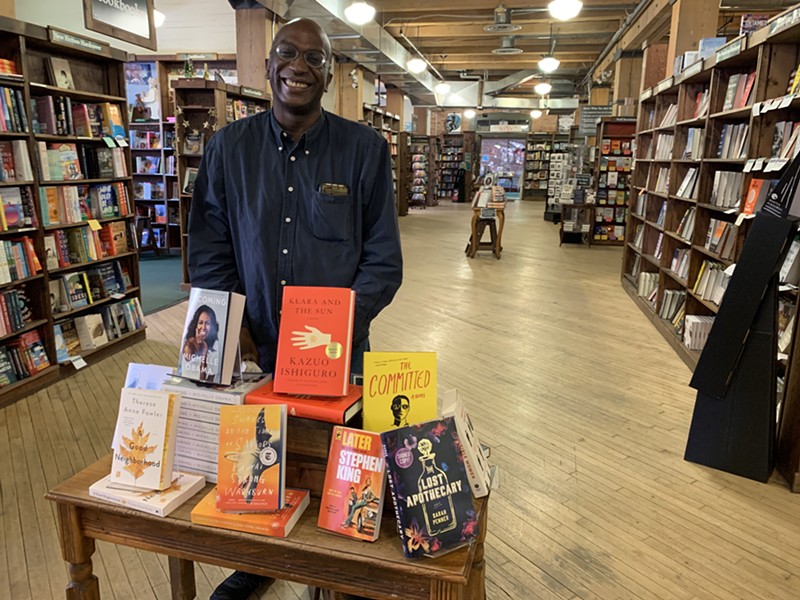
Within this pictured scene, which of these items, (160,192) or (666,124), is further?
(160,192)

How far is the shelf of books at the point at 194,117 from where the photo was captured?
658cm

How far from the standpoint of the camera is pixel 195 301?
4.68 ft

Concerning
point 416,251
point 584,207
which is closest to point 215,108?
point 416,251

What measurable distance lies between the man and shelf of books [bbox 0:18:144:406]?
263cm

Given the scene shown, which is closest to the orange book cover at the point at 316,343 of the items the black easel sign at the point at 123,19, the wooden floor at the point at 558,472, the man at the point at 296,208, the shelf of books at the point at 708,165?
the man at the point at 296,208

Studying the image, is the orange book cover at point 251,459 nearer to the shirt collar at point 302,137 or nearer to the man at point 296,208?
the man at point 296,208

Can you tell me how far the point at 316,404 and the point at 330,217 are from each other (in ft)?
2.12

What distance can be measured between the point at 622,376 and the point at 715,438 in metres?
1.36

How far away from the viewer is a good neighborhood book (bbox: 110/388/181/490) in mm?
1341

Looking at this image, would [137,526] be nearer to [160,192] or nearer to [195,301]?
[195,301]

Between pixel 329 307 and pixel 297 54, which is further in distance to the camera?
pixel 297 54

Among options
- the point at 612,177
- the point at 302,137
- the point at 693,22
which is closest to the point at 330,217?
the point at 302,137

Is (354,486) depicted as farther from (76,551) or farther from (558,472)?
(558,472)

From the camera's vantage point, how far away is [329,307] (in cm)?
138
